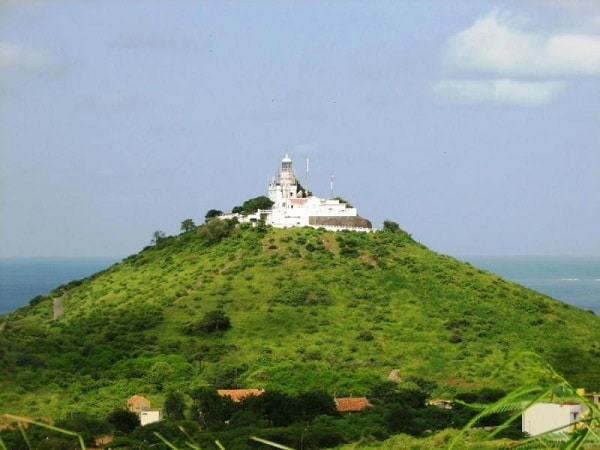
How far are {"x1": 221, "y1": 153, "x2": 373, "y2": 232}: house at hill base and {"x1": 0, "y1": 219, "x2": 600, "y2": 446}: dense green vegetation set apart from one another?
1.21 m

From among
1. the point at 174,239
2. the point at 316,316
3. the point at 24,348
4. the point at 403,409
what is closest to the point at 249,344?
the point at 316,316

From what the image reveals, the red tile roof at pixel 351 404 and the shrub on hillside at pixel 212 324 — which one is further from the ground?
the shrub on hillside at pixel 212 324

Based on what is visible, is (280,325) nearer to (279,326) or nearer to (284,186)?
(279,326)

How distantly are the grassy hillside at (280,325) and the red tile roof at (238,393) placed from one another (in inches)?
62.4

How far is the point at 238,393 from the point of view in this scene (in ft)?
152

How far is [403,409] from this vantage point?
135 ft

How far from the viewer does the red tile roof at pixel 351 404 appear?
45.1 metres

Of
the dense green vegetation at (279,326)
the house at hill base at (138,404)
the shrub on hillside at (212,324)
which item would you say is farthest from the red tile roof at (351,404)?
the shrub on hillside at (212,324)

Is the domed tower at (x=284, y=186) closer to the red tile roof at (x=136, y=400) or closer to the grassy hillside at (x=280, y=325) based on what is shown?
the grassy hillside at (x=280, y=325)

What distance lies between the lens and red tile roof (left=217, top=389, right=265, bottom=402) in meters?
44.9

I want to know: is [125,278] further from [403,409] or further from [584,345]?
[403,409]

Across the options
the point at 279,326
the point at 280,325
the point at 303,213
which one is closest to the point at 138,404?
the point at 279,326

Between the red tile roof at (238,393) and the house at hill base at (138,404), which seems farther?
the red tile roof at (238,393)

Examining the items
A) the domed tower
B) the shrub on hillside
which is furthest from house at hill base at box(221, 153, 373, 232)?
the shrub on hillside
